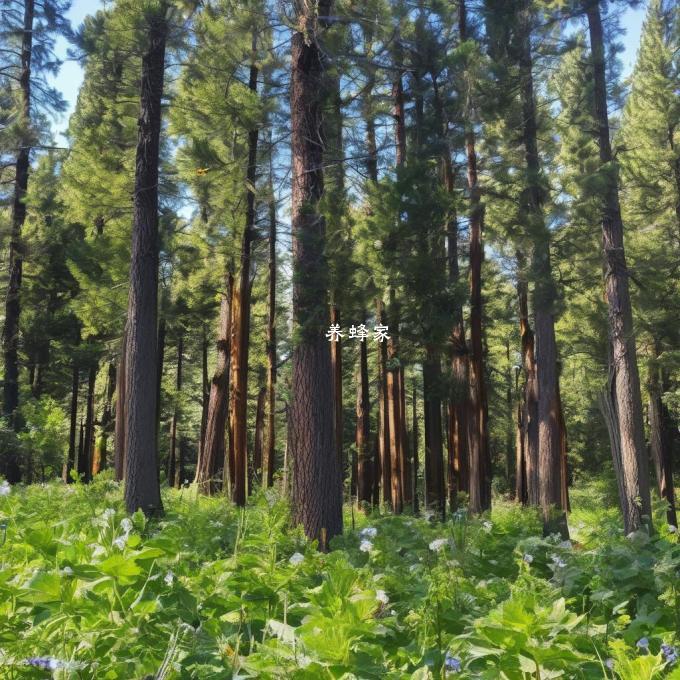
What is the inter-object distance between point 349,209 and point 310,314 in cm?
411

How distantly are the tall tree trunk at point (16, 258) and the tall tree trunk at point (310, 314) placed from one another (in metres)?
11.3

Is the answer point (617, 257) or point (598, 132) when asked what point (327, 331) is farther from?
point (598, 132)

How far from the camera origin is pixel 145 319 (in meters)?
9.14

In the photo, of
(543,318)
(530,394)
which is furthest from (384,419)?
(543,318)

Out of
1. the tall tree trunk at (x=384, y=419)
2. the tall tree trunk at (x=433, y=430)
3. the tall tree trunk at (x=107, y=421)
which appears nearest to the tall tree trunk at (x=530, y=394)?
the tall tree trunk at (x=433, y=430)

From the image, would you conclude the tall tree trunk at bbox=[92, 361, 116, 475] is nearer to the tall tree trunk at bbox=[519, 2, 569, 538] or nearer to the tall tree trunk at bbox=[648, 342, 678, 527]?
the tall tree trunk at bbox=[519, 2, 569, 538]

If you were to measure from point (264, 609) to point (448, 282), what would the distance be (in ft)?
31.6

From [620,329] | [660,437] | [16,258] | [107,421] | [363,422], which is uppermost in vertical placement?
[16,258]

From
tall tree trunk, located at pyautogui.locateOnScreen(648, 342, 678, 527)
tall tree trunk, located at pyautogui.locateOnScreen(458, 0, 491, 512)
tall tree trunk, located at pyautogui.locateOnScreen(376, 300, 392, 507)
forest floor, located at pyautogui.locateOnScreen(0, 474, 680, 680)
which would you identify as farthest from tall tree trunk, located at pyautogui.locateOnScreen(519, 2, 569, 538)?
tall tree trunk, located at pyautogui.locateOnScreen(648, 342, 678, 527)

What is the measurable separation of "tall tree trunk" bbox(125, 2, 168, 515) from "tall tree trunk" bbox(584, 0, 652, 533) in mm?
7391

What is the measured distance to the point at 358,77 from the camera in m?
9.13

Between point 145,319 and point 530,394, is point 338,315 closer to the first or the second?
point 145,319

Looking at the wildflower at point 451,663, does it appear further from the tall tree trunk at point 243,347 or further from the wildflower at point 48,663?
the tall tree trunk at point 243,347

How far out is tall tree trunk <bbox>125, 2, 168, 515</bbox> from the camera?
880 centimetres
